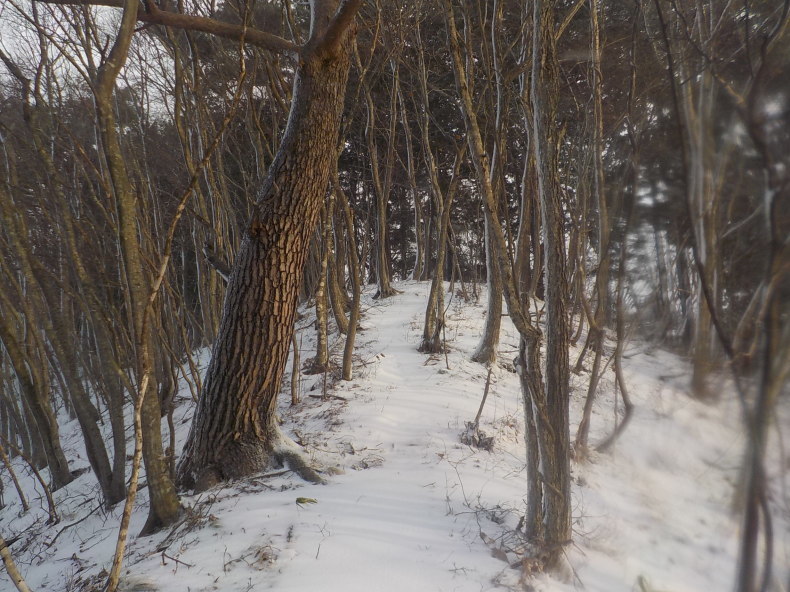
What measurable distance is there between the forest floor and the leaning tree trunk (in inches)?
12.1

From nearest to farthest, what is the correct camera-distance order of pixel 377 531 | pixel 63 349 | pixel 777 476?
pixel 777 476, pixel 377 531, pixel 63 349

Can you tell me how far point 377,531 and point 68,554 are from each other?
2.42 m

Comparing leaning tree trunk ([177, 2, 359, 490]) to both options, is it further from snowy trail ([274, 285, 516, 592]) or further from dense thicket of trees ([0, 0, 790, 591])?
snowy trail ([274, 285, 516, 592])

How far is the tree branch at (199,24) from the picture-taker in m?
2.47

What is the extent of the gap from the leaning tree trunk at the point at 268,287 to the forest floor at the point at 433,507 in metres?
0.31

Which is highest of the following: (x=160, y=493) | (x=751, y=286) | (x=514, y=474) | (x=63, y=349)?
(x=751, y=286)

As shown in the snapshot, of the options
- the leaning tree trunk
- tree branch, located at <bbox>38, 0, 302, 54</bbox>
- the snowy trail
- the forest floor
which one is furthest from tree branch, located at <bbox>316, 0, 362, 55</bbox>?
the snowy trail

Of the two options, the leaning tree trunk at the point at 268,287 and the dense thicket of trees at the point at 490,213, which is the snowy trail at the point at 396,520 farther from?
the leaning tree trunk at the point at 268,287

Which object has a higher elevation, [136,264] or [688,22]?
[688,22]

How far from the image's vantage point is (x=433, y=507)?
2.64 metres

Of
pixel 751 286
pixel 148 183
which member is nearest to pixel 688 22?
pixel 751 286

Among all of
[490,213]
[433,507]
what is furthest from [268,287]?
[433,507]

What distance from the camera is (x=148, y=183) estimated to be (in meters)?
6.49

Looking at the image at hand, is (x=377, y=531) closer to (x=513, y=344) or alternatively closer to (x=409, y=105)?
(x=513, y=344)
